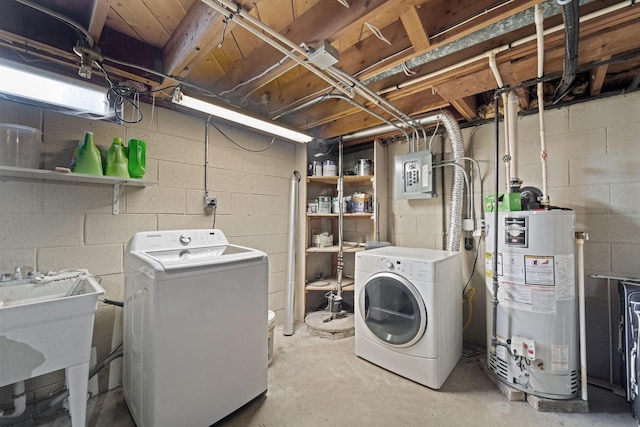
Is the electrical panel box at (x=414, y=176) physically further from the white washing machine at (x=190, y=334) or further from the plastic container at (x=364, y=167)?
the white washing machine at (x=190, y=334)

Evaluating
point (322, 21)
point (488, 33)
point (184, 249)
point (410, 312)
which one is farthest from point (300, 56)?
point (410, 312)

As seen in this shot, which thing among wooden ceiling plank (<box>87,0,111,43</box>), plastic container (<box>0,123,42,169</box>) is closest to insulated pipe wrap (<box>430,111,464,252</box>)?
wooden ceiling plank (<box>87,0,111,43</box>)

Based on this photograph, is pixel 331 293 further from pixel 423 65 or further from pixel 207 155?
pixel 423 65

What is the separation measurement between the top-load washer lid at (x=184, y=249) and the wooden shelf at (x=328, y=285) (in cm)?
130

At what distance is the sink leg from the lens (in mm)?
1371

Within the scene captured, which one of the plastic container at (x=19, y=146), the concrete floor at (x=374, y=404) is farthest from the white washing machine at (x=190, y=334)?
A: the plastic container at (x=19, y=146)

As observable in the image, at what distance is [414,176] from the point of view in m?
2.81

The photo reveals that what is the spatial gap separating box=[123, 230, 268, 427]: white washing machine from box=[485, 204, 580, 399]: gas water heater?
69.9 inches

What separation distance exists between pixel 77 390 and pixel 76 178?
122cm

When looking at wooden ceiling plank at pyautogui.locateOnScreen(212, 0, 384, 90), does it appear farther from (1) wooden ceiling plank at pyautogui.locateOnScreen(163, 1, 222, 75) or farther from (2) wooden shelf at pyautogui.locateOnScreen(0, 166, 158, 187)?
(2) wooden shelf at pyautogui.locateOnScreen(0, 166, 158, 187)

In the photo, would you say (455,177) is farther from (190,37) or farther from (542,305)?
(190,37)

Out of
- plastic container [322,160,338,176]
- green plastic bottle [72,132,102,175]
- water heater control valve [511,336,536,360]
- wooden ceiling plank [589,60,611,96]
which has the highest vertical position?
wooden ceiling plank [589,60,611,96]

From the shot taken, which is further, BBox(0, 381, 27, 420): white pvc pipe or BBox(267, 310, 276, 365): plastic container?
BBox(267, 310, 276, 365): plastic container

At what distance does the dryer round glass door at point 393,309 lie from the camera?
2016mm
